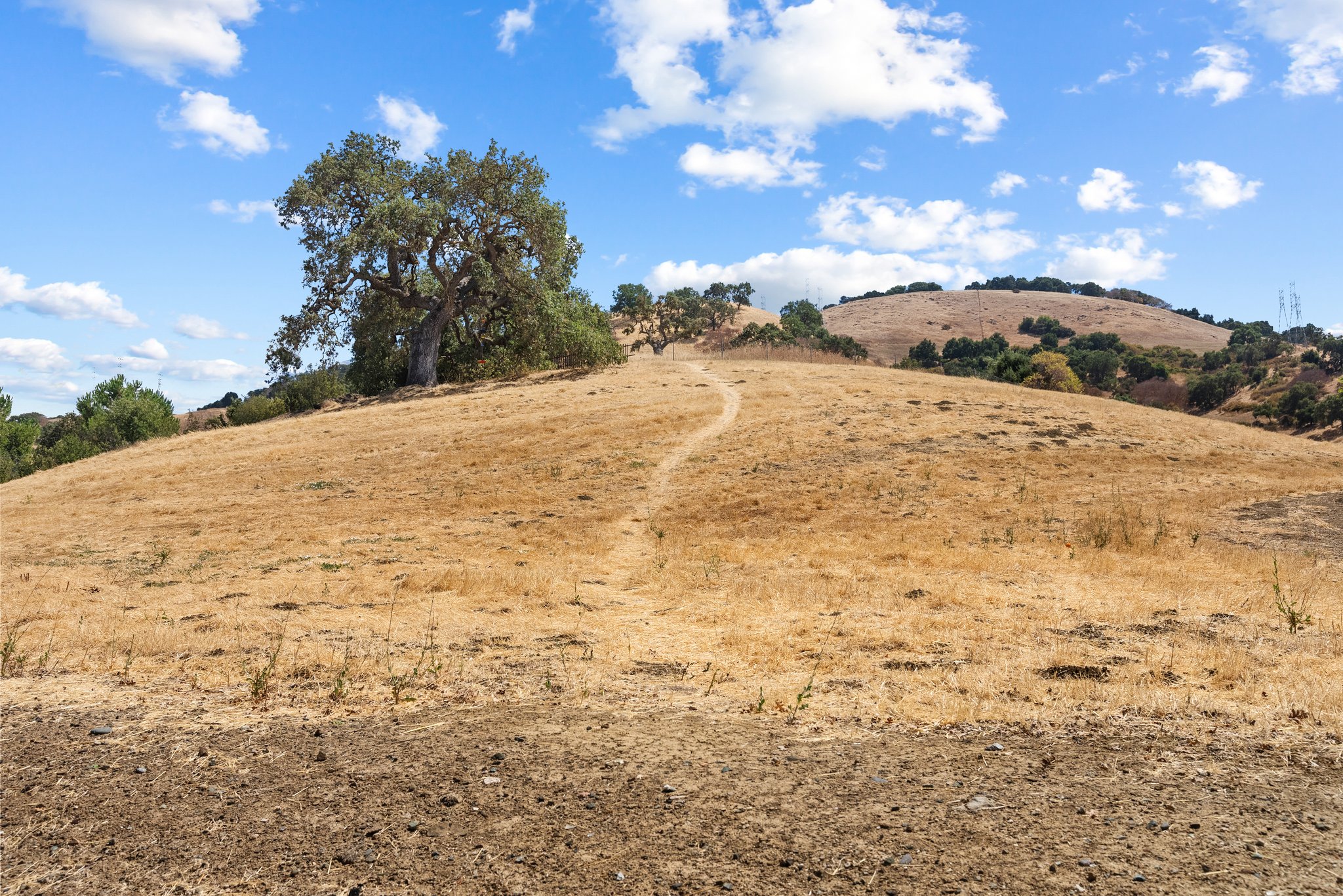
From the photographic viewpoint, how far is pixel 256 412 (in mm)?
40375

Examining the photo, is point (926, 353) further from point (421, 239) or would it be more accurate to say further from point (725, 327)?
point (421, 239)

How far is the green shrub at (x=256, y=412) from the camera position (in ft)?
132

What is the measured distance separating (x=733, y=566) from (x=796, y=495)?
613cm

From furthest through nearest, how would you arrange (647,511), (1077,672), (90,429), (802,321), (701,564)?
(802,321)
(90,429)
(647,511)
(701,564)
(1077,672)

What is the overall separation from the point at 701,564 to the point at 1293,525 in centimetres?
1230

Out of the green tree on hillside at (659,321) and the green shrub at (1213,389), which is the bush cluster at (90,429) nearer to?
the green tree on hillside at (659,321)

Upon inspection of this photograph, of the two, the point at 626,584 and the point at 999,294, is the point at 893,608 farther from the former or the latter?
the point at 999,294

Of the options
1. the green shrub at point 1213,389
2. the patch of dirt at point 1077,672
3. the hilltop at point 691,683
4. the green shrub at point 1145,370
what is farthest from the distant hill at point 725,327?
the patch of dirt at point 1077,672

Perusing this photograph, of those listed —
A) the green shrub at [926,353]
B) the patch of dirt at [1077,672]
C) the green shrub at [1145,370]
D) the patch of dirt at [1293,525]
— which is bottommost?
the patch of dirt at [1293,525]

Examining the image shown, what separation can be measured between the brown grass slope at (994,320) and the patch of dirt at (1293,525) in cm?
8658

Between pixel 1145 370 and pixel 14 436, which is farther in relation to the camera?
pixel 1145 370

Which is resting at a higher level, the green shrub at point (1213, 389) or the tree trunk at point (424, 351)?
the tree trunk at point (424, 351)

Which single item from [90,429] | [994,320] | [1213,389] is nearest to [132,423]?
[90,429]

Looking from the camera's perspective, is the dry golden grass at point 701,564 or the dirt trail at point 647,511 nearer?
the dry golden grass at point 701,564
